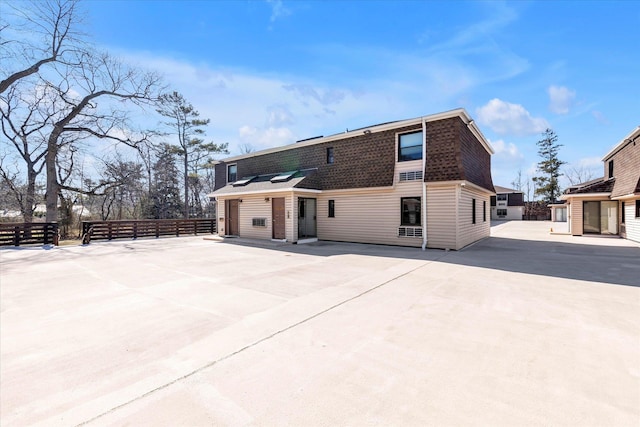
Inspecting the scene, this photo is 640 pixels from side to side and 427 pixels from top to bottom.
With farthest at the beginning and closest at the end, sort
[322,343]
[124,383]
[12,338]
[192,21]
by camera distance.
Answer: [192,21] < [12,338] < [322,343] < [124,383]

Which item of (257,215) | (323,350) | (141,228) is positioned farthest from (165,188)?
(323,350)

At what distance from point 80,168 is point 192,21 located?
18501mm

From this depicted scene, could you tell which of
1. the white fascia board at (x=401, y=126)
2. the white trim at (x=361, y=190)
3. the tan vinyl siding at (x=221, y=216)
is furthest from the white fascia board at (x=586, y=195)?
the tan vinyl siding at (x=221, y=216)

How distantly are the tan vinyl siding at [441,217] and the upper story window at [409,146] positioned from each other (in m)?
1.53

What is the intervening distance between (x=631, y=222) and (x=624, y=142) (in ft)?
14.4

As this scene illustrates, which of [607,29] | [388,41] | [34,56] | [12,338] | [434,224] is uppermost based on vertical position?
[34,56]

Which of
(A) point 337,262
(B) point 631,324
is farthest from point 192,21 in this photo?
(B) point 631,324

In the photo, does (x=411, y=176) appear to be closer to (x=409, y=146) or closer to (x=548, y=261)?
(x=409, y=146)

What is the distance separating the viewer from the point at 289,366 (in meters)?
2.67

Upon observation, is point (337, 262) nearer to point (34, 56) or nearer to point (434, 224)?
point (434, 224)

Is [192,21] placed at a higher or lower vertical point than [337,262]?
higher

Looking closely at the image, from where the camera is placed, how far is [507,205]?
39281mm

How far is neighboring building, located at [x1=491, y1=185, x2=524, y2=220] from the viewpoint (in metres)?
38.4

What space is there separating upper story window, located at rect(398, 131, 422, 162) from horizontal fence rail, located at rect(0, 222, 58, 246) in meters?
17.1
